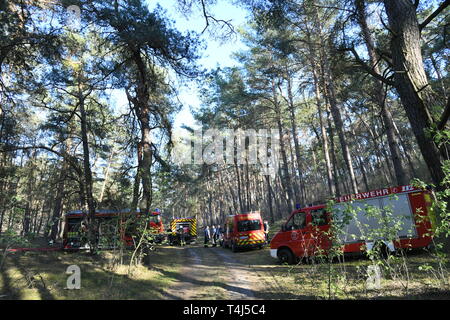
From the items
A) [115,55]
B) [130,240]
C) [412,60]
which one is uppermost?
[115,55]

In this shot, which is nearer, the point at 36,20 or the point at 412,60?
the point at 412,60

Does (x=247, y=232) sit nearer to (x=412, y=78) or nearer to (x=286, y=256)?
(x=286, y=256)

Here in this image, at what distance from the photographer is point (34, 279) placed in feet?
20.7

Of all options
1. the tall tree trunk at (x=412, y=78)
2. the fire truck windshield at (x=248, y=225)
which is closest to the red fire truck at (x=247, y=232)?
the fire truck windshield at (x=248, y=225)

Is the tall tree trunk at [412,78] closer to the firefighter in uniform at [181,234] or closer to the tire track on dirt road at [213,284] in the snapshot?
the tire track on dirt road at [213,284]

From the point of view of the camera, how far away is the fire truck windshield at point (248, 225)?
52.1 feet

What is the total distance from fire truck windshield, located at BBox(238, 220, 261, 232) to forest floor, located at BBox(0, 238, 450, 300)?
6354 millimetres

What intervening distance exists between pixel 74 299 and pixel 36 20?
8.86m

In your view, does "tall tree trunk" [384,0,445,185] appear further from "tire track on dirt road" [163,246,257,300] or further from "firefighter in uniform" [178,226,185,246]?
"firefighter in uniform" [178,226,185,246]

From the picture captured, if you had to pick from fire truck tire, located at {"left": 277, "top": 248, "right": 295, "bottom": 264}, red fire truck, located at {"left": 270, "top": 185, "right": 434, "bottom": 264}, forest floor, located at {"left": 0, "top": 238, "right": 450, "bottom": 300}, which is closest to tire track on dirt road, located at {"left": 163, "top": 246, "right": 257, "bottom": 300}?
forest floor, located at {"left": 0, "top": 238, "right": 450, "bottom": 300}

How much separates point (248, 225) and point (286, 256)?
595 cm

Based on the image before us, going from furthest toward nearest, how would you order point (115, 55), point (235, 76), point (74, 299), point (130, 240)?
point (235, 76)
point (115, 55)
point (130, 240)
point (74, 299)
